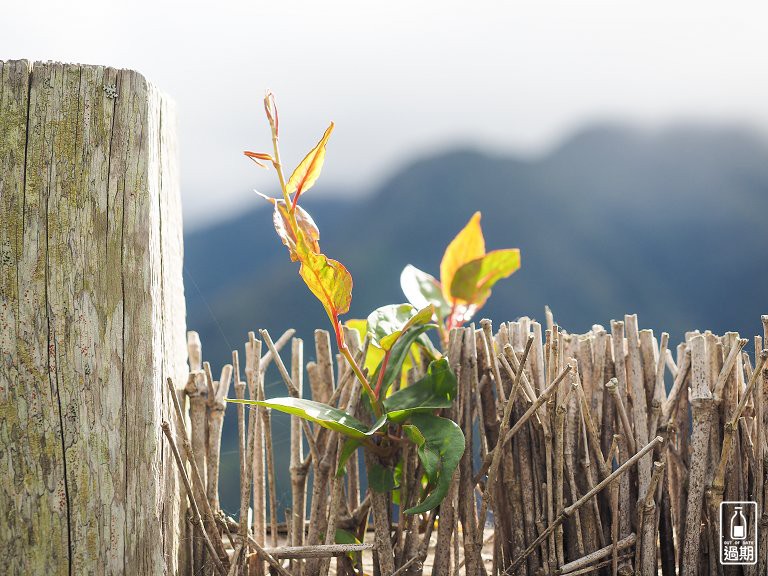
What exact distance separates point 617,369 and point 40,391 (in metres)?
1.27

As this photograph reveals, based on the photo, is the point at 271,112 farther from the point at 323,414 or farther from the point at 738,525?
the point at 738,525

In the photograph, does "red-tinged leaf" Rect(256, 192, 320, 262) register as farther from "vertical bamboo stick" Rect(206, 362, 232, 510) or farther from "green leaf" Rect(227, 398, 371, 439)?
"vertical bamboo stick" Rect(206, 362, 232, 510)

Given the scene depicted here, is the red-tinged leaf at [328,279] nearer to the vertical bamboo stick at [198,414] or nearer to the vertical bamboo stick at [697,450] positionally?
the vertical bamboo stick at [198,414]

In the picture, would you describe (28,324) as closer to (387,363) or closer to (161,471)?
(161,471)

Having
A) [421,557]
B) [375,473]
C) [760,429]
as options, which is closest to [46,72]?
[375,473]

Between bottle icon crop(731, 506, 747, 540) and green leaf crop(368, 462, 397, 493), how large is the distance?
2.49 feet

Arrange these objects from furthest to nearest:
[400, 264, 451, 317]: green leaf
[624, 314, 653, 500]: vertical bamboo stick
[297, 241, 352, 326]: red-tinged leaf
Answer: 1. [400, 264, 451, 317]: green leaf
2. [624, 314, 653, 500]: vertical bamboo stick
3. [297, 241, 352, 326]: red-tinged leaf

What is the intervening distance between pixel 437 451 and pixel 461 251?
0.65 metres

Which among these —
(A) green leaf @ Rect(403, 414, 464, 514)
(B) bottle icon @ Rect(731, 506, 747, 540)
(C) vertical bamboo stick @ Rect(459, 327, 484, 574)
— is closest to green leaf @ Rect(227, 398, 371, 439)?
(A) green leaf @ Rect(403, 414, 464, 514)

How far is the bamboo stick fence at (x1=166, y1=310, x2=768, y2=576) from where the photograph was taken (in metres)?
1.71

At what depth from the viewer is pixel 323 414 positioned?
5.43 ft

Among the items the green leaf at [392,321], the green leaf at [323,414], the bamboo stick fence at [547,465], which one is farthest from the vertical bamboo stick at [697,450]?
the green leaf at [323,414]

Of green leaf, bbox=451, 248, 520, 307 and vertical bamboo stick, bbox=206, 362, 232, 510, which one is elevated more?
green leaf, bbox=451, 248, 520, 307

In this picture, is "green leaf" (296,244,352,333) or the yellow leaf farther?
the yellow leaf
